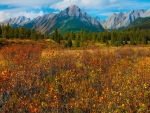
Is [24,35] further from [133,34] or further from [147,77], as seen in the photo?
[147,77]

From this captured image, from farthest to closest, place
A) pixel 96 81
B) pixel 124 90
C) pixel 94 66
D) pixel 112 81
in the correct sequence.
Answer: pixel 94 66 → pixel 96 81 → pixel 112 81 → pixel 124 90

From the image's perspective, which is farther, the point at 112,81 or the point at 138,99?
the point at 112,81

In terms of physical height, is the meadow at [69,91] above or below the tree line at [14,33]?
below

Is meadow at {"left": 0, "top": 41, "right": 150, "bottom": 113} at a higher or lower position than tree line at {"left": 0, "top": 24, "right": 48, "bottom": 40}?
lower

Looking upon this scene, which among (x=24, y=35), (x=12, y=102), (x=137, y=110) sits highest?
(x=24, y=35)

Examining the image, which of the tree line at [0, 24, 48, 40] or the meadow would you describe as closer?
the meadow

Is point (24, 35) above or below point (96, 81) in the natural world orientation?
above

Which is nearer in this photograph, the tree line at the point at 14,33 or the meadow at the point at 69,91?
the meadow at the point at 69,91

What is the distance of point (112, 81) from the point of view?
11.6 meters

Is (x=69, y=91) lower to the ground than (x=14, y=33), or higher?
lower

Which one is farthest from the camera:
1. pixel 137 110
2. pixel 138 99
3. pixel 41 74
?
pixel 41 74

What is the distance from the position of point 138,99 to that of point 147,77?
314cm

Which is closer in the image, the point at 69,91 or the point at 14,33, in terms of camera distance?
the point at 69,91

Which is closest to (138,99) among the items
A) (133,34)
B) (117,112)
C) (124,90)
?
(124,90)
